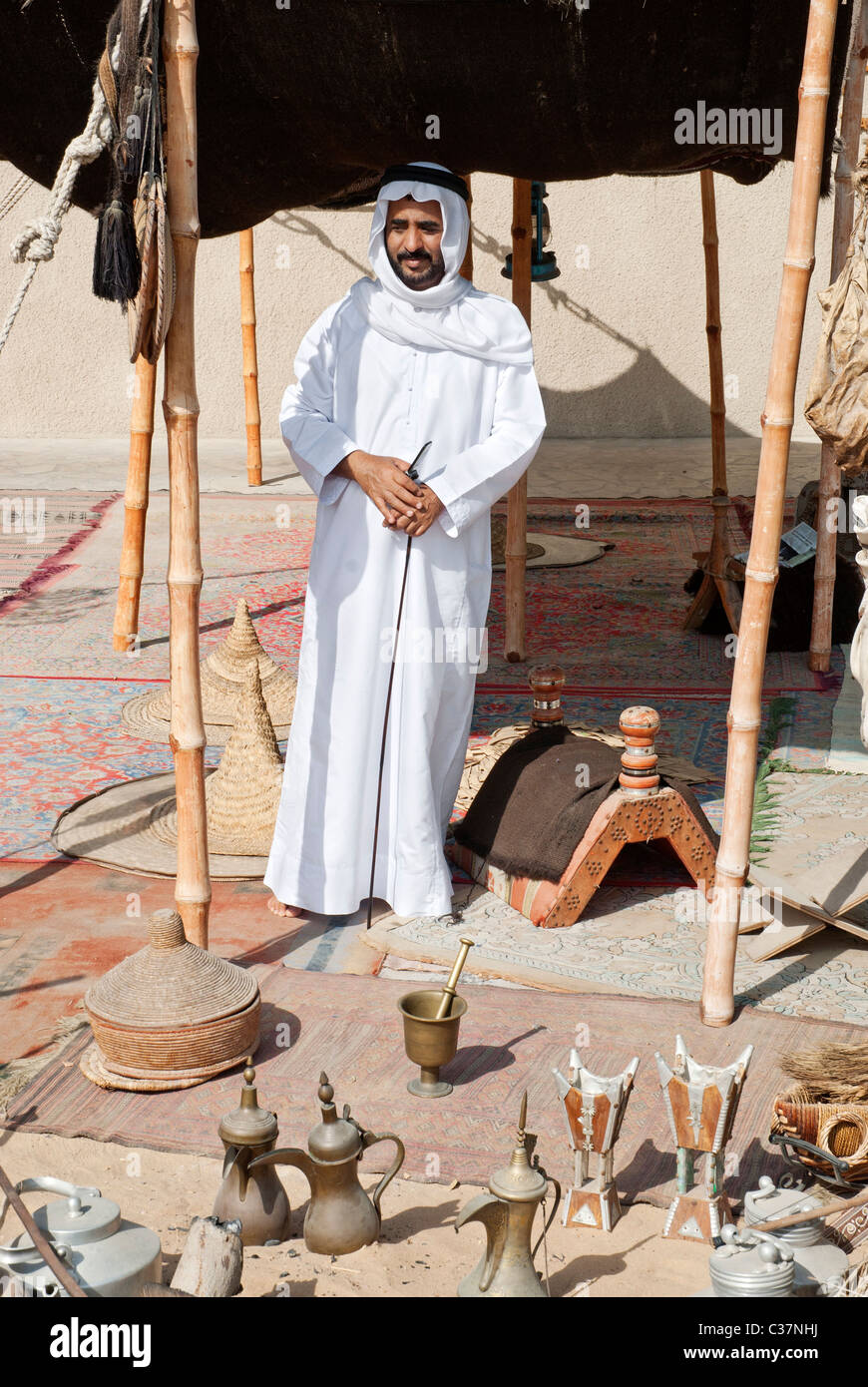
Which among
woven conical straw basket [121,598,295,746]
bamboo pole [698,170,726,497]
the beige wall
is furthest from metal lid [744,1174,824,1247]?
the beige wall

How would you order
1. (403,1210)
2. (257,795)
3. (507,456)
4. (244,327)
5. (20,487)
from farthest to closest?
(20,487), (244,327), (257,795), (507,456), (403,1210)

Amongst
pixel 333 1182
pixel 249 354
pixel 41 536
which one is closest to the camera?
pixel 333 1182

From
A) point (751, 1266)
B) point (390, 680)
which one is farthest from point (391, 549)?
point (751, 1266)

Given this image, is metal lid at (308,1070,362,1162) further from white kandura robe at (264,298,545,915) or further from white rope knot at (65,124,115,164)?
white rope knot at (65,124,115,164)

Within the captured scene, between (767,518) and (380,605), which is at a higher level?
(767,518)

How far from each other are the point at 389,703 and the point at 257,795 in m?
0.77

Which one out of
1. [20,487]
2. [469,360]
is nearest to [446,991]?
[469,360]

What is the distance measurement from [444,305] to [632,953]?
66.8 inches

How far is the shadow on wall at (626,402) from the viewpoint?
40.0ft

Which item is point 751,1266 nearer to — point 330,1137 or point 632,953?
point 330,1137

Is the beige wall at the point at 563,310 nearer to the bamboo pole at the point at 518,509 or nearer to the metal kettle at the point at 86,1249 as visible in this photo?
the bamboo pole at the point at 518,509

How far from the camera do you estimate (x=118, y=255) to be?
123 inches

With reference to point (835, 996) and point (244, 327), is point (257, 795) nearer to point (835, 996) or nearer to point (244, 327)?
point (835, 996)

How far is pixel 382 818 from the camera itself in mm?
3939
